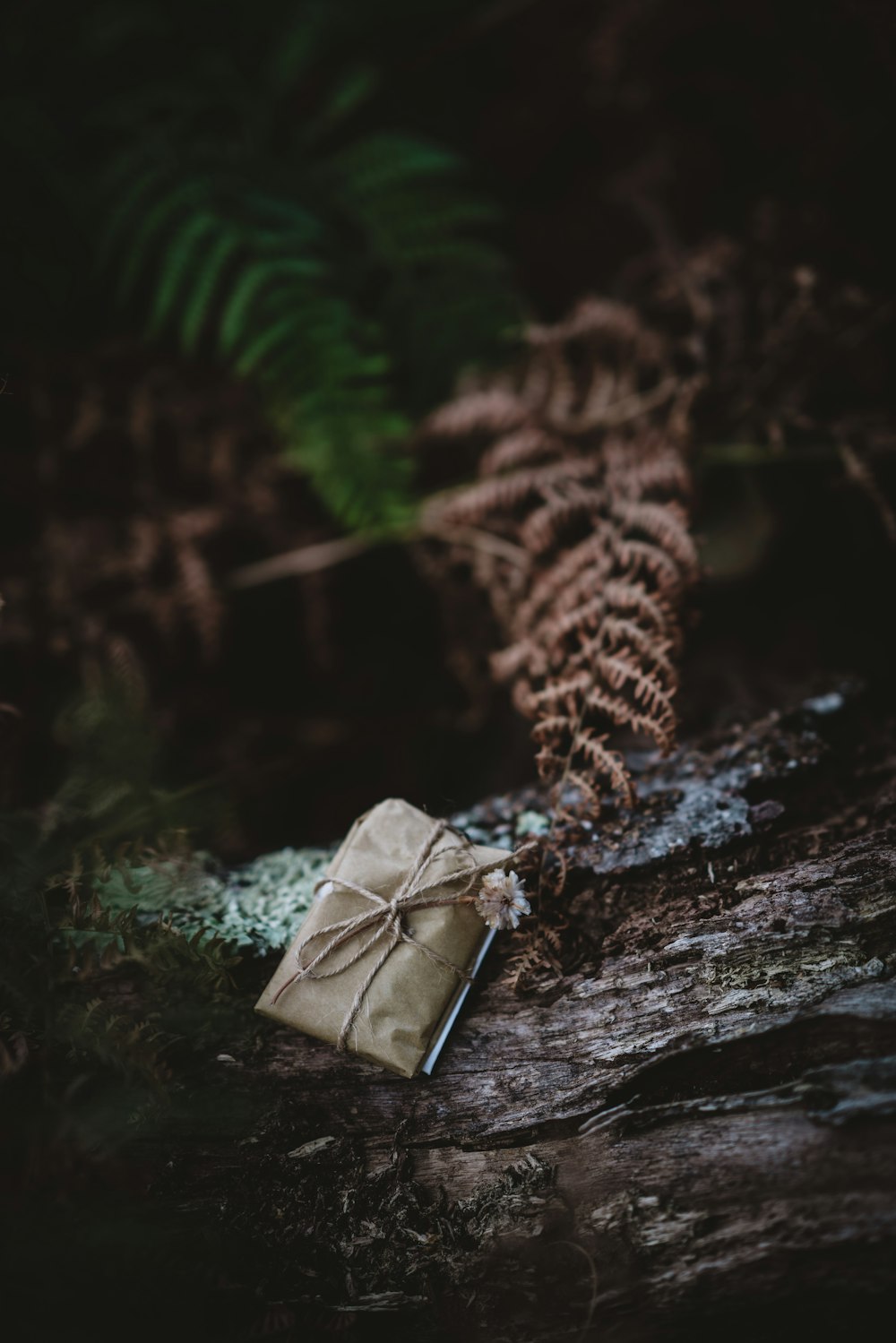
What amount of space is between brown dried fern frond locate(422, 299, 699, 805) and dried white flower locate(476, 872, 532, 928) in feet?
0.77

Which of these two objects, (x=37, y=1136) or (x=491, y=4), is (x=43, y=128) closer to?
(x=491, y=4)

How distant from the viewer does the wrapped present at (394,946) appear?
1238 mm

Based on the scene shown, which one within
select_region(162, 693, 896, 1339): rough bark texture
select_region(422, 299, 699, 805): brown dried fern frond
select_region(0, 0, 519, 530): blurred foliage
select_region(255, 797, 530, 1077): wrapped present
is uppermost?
select_region(0, 0, 519, 530): blurred foliage

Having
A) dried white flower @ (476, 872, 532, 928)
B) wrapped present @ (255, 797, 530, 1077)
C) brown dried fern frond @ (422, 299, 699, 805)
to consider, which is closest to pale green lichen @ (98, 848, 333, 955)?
wrapped present @ (255, 797, 530, 1077)

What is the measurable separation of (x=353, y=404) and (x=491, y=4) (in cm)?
179

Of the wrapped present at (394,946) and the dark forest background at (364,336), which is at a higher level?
the dark forest background at (364,336)

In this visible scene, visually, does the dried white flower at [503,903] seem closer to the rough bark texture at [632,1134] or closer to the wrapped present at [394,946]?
the wrapped present at [394,946]

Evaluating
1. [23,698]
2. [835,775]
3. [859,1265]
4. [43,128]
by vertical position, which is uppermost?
[43,128]

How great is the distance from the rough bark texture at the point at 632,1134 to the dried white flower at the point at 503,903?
18 cm

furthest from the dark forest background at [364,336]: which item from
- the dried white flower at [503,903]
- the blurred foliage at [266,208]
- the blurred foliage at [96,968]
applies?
the dried white flower at [503,903]

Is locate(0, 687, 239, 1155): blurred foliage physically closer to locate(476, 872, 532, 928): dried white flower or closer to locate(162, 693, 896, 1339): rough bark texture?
locate(162, 693, 896, 1339): rough bark texture

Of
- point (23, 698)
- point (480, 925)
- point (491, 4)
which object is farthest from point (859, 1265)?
point (491, 4)

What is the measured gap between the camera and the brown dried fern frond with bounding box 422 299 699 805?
58.2 inches

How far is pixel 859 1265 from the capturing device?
3.28 ft
